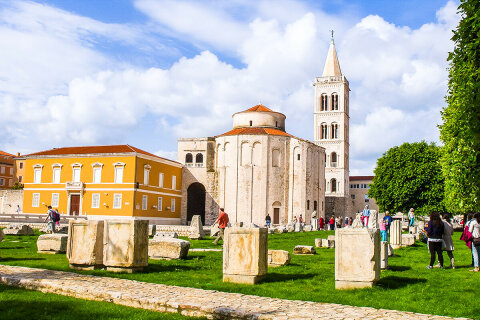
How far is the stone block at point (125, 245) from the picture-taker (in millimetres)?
10445

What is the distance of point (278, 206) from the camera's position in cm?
5300

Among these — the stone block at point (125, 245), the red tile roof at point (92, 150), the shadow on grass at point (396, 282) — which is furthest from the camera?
the red tile roof at point (92, 150)

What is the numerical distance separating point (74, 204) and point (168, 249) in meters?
38.4

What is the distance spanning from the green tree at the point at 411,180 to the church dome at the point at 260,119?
14001 mm

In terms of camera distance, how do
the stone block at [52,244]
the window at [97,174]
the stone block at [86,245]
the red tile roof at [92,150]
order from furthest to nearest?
the red tile roof at [92,150] → the window at [97,174] → the stone block at [52,244] → the stone block at [86,245]

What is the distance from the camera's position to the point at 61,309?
6887mm

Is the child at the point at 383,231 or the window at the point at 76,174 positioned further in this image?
the window at the point at 76,174

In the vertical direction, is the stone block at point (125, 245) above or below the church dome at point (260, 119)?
below

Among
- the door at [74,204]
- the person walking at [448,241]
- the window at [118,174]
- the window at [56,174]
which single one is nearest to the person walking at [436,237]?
the person walking at [448,241]

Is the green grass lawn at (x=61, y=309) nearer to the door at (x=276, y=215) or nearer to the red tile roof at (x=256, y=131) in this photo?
the door at (x=276, y=215)

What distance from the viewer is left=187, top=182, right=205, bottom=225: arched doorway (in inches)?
2258

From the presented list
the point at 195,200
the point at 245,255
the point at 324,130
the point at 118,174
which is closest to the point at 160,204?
the point at 118,174

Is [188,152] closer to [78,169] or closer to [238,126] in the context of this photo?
[238,126]

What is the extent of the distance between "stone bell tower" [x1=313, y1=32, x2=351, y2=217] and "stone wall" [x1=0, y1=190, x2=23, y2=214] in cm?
4332
